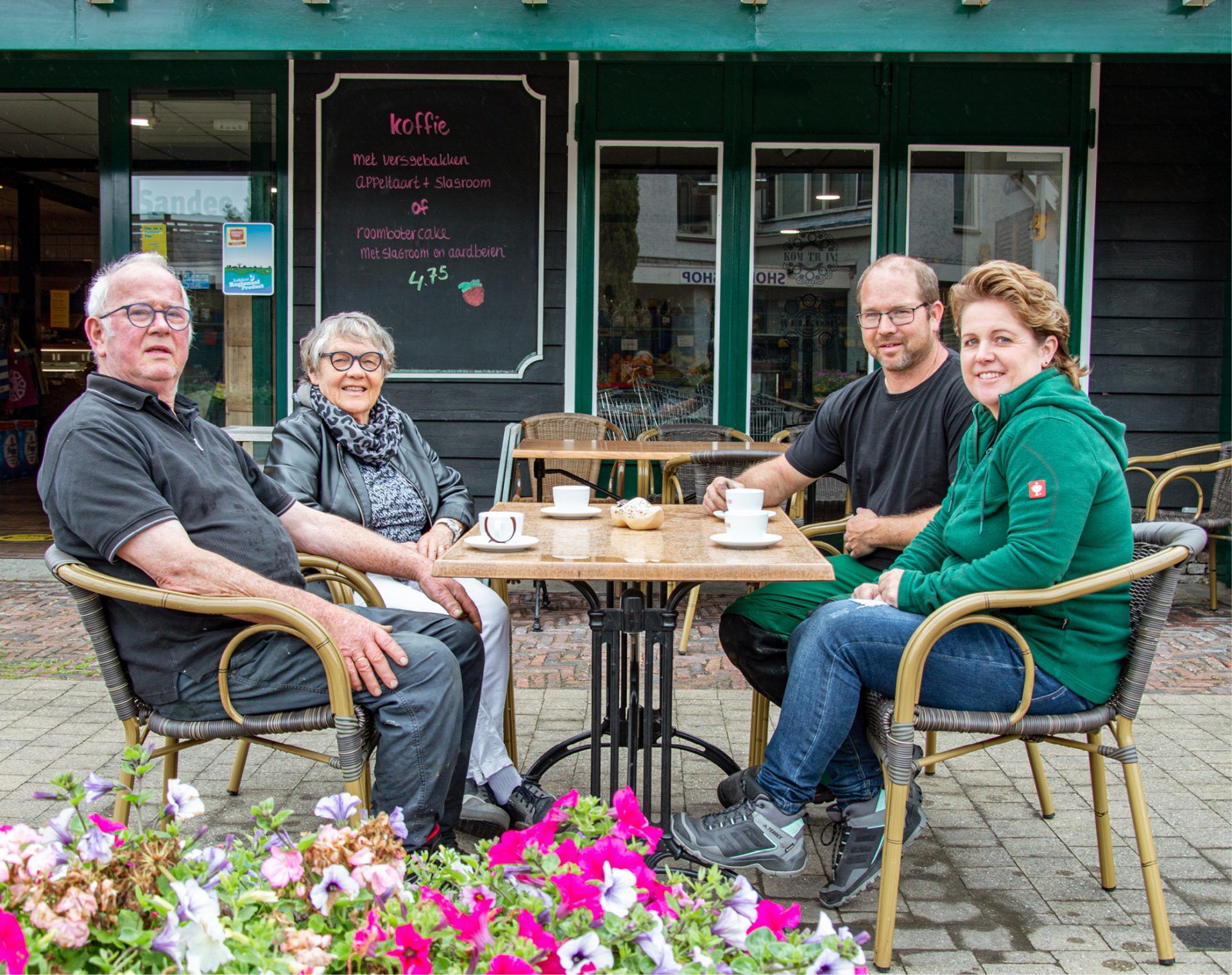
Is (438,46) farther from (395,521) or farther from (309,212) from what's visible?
(395,521)

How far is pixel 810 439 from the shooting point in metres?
3.38

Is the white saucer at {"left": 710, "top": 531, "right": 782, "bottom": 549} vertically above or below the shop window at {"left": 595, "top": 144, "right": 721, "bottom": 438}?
below

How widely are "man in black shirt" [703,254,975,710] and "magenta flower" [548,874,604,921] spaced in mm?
1729

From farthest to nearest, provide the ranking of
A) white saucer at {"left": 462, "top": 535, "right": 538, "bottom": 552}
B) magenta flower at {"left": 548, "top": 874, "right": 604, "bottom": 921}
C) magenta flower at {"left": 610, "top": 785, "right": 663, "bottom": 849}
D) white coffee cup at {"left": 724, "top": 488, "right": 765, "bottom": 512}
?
white coffee cup at {"left": 724, "top": 488, "right": 765, "bottom": 512} < white saucer at {"left": 462, "top": 535, "right": 538, "bottom": 552} < magenta flower at {"left": 610, "top": 785, "right": 663, "bottom": 849} < magenta flower at {"left": 548, "top": 874, "right": 604, "bottom": 921}

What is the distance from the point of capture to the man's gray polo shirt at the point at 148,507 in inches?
90.0

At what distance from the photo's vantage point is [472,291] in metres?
6.53

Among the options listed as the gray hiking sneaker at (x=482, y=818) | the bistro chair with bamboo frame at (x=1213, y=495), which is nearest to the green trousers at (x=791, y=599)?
the gray hiking sneaker at (x=482, y=818)

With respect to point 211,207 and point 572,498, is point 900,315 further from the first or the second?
point 211,207

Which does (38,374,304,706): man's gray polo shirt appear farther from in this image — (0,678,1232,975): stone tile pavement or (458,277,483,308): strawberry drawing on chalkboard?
(458,277,483,308): strawberry drawing on chalkboard

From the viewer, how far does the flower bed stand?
3.88ft

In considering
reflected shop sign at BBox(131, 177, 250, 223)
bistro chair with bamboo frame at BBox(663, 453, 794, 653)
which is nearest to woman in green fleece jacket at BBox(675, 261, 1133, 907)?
bistro chair with bamboo frame at BBox(663, 453, 794, 653)

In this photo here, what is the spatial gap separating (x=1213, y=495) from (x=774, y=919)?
18.4 feet

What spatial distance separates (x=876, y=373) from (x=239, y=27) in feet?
13.1

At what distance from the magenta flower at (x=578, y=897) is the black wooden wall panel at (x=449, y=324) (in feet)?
17.6
